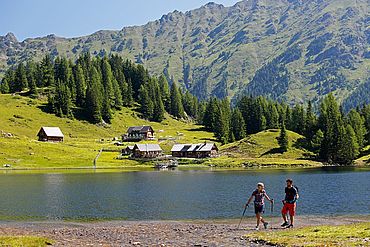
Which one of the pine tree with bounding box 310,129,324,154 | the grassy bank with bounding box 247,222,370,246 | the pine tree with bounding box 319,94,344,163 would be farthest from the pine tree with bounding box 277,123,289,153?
the grassy bank with bounding box 247,222,370,246

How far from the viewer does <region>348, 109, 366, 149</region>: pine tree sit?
554 ft

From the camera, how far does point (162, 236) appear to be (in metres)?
33.5

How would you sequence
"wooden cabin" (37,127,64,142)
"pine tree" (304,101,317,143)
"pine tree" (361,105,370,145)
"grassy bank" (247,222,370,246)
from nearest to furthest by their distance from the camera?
"grassy bank" (247,222,370,246) → "wooden cabin" (37,127,64,142) → "pine tree" (361,105,370,145) → "pine tree" (304,101,317,143)

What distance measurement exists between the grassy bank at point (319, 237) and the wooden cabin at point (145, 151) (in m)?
141

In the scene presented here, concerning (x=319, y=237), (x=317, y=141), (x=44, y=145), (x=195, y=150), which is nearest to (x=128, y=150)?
(x=195, y=150)

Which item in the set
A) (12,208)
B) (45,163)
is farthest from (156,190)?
(45,163)

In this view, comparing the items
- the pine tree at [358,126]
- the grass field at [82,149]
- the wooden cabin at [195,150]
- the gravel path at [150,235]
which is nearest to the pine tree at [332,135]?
the grass field at [82,149]

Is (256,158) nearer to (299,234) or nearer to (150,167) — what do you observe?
(150,167)

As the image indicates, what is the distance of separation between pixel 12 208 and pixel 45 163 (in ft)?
278

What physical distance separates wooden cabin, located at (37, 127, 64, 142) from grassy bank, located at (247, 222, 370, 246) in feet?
505

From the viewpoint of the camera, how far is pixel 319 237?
94.9 ft

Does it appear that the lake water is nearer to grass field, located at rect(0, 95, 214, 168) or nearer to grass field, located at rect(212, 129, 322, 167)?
grass field, located at rect(0, 95, 214, 168)

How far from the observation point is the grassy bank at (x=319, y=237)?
26.0m

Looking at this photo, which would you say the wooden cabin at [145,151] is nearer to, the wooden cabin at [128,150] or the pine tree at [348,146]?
the wooden cabin at [128,150]
